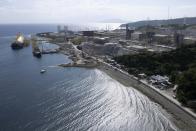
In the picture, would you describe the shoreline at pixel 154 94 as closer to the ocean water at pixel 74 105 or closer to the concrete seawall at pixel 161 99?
the concrete seawall at pixel 161 99

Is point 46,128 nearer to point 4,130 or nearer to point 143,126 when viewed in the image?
point 4,130

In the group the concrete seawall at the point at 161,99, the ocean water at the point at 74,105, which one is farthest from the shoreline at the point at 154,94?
the ocean water at the point at 74,105

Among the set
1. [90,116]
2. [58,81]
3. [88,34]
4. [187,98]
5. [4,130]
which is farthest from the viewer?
[88,34]

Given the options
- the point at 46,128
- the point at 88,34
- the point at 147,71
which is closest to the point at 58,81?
the point at 147,71

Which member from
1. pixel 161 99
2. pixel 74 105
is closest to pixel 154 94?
pixel 161 99

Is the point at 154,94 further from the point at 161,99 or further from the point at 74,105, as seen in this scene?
the point at 74,105

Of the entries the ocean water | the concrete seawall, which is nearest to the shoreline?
the concrete seawall
